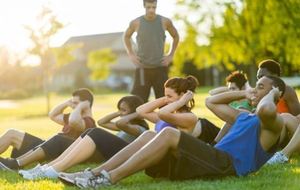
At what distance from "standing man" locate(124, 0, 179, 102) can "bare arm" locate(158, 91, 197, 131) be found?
12.2 feet

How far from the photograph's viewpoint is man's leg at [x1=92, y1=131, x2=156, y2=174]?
6111 mm

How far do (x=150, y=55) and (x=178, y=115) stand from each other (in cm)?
395

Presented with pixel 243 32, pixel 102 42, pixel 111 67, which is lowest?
pixel 111 67

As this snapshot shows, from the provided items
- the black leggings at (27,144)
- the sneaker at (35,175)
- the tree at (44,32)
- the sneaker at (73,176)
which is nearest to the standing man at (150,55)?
the black leggings at (27,144)

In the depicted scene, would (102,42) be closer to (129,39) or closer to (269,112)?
(129,39)

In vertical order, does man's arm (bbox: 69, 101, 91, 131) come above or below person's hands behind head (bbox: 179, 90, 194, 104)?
below

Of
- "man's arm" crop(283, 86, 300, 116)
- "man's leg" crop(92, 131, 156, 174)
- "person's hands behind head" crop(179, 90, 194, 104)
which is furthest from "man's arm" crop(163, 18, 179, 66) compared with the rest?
"man's leg" crop(92, 131, 156, 174)

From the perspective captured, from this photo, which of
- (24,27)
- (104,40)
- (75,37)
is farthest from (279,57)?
(75,37)

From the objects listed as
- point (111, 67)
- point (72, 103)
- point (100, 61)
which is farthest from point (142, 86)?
point (111, 67)

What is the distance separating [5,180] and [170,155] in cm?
206

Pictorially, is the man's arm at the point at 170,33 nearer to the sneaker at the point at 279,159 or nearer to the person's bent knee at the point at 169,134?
the sneaker at the point at 279,159

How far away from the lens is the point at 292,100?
8.60 meters

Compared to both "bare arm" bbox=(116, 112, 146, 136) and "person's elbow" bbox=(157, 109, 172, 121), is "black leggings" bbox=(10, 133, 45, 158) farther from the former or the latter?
"person's elbow" bbox=(157, 109, 172, 121)

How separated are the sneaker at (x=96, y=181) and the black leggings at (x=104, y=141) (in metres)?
0.85
